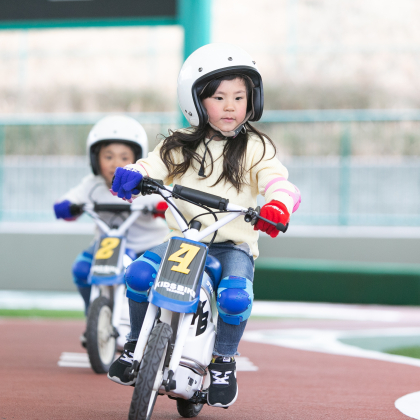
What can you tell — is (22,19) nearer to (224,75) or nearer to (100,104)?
(224,75)

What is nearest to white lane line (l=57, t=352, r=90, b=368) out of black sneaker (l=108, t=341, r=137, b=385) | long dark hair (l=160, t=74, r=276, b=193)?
black sneaker (l=108, t=341, r=137, b=385)

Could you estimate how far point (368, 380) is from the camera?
5641 millimetres

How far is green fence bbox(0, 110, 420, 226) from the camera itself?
43.4ft

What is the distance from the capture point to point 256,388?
17.0 ft

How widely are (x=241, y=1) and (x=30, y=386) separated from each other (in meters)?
28.2

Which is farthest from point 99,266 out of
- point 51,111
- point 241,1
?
point 241,1

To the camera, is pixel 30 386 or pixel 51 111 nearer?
pixel 30 386

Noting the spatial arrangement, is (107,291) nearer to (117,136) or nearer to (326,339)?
(117,136)

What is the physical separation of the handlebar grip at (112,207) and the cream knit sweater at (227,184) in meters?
1.87

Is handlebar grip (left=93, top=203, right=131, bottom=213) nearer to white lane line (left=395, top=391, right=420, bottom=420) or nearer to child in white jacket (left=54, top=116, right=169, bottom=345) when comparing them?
child in white jacket (left=54, top=116, right=169, bottom=345)

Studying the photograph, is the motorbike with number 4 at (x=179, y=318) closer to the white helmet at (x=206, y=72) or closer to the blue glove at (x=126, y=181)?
the blue glove at (x=126, y=181)

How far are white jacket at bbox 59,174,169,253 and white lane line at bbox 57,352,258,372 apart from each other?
1.02 meters

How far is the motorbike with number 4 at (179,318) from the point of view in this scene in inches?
125

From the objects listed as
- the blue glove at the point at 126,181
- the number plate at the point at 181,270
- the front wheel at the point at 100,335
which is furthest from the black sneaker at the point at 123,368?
the front wheel at the point at 100,335
